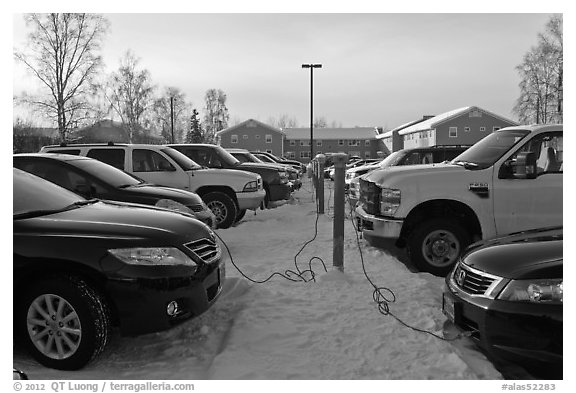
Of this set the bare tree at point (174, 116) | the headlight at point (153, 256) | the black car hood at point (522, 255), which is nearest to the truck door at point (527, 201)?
the black car hood at point (522, 255)

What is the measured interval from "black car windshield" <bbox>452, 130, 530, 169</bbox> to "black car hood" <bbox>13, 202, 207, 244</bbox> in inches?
151

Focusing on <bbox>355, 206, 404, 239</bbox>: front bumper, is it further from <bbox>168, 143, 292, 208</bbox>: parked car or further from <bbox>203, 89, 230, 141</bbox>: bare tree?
<bbox>203, 89, 230, 141</bbox>: bare tree

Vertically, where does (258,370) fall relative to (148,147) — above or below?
below

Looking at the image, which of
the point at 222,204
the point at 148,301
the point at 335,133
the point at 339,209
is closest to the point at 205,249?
the point at 148,301

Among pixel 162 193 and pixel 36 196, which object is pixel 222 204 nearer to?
pixel 162 193

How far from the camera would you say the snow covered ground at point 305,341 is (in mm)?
3197

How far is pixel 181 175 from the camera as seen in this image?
30.2ft

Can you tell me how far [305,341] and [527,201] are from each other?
363 centimetres

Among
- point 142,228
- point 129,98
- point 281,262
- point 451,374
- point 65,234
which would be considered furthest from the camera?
point 129,98

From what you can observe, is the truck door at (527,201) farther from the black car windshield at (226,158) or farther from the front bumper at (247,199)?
the black car windshield at (226,158)

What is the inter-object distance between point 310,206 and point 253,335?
952cm

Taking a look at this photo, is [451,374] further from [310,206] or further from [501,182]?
[310,206]

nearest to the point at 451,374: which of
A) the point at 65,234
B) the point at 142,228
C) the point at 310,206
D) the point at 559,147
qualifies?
the point at 142,228
